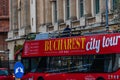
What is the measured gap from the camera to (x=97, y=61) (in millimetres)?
28188

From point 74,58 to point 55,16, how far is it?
30.6 m

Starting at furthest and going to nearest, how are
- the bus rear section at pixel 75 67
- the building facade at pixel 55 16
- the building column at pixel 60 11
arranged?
the building column at pixel 60 11
the building facade at pixel 55 16
the bus rear section at pixel 75 67

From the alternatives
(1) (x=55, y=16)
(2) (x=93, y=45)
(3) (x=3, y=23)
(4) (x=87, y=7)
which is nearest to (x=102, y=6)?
(4) (x=87, y=7)

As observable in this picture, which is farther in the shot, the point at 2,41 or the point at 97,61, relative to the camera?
the point at 2,41

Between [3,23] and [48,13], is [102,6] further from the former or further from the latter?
[3,23]

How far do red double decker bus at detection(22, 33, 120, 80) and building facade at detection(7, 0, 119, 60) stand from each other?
771 centimetres

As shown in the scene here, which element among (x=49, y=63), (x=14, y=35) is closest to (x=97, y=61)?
(x=49, y=63)

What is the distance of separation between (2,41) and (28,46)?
179 feet

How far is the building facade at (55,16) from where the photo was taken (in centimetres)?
4644

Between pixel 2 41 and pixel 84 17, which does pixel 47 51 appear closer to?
pixel 84 17

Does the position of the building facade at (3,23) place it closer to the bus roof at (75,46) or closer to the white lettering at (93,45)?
the bus roof at (75,46)

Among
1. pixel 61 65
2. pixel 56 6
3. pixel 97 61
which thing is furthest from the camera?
pixel 56 6

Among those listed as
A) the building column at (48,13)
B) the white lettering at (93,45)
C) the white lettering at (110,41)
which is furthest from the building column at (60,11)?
the white lettering at (110,41)

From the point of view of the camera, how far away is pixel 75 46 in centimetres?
3025
